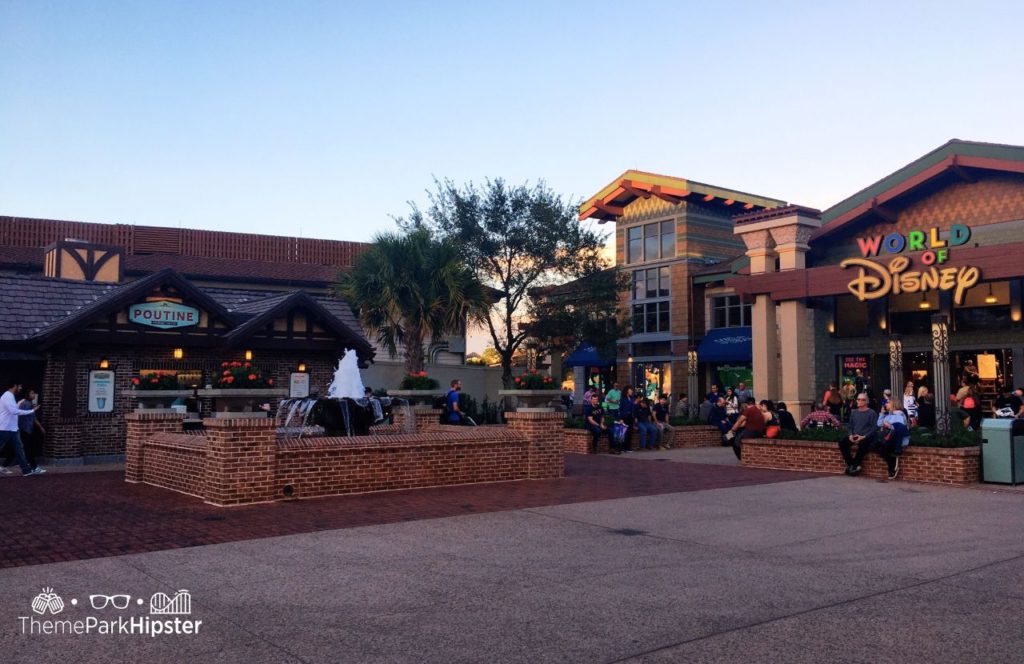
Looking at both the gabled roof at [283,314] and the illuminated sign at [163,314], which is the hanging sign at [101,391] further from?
the gabled roof at [283,314]

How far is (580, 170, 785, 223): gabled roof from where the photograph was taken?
133ft

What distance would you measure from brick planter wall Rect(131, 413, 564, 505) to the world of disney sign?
1379 centimetres

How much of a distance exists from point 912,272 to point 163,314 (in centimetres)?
1964

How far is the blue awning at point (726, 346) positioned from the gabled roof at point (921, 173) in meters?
9.77

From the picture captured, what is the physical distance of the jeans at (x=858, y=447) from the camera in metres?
15.1

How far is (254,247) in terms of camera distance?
146ft

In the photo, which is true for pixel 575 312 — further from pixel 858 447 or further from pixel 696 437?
pixel 858 447

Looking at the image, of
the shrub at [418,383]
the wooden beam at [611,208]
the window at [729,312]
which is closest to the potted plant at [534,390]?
the shrub at [418,383]

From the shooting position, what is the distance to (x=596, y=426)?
68.8 feet

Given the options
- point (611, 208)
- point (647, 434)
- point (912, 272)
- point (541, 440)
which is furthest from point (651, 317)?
point (541, 440)

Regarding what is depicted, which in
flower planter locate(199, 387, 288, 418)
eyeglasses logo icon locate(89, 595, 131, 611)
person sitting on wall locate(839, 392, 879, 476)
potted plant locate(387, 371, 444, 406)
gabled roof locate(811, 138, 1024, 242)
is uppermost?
gabled roof locate(811, 138, 1024, 242)

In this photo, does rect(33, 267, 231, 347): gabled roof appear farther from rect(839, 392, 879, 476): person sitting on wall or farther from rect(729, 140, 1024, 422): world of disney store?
rect(729, 140, 1024, 422): world of disney store

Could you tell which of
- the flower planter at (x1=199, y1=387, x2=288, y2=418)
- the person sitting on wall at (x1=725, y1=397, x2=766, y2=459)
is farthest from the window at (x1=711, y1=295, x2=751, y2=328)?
the flower planter at (x1=199, y1=387, x2=288, y2=418)

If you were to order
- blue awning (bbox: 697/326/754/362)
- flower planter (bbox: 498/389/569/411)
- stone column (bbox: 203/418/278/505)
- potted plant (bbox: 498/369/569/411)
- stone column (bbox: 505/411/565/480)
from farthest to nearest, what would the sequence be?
blue awning (bbox: 697/326/754/362), potted plant (bbox: 498/369/569/411), flower planter (bbox: 498/389/569/411), stone column (bbox: 505/411/565/480), stone column (bbox: 203/418/278/505)
